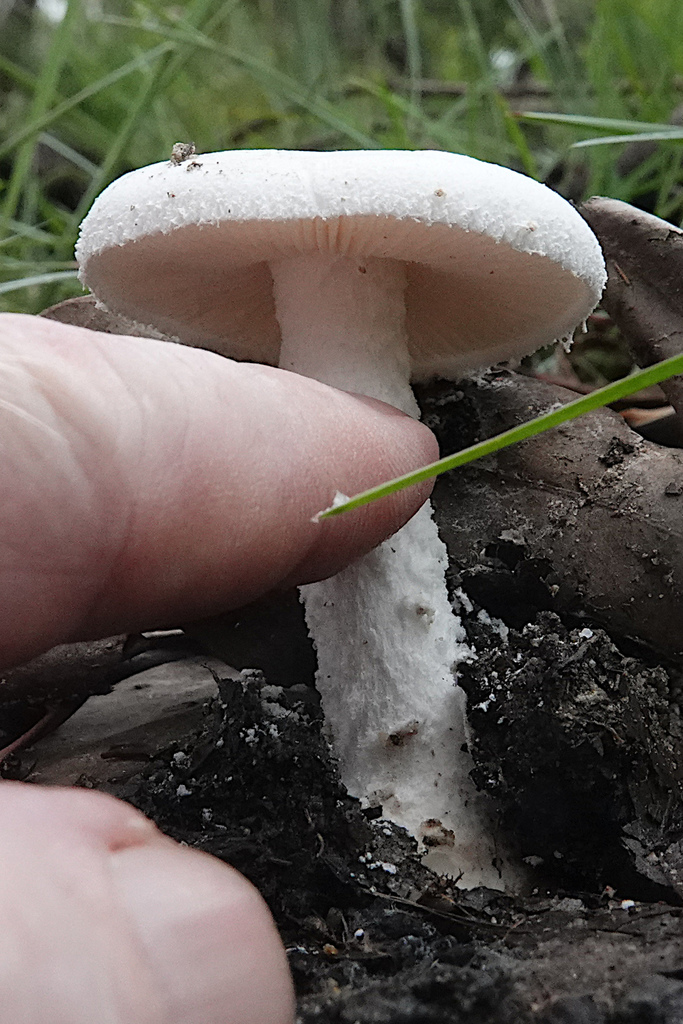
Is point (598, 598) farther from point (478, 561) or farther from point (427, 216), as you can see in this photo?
point (427, 216)

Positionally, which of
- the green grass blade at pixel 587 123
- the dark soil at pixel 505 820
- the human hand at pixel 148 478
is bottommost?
the dark soil at pixel 505 820

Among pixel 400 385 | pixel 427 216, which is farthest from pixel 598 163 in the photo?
pixel 427 216

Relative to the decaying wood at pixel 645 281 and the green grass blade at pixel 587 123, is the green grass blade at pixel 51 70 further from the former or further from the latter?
the decaying wood at pixel 645 281

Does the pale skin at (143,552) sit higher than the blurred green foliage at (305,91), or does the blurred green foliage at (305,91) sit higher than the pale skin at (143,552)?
the blurred green foliage at (305,91)

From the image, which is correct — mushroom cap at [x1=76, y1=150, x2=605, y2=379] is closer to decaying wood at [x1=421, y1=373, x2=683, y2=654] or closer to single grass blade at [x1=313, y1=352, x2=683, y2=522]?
decaying wood at [x1=421, y1=373, x2=683, y2=654]

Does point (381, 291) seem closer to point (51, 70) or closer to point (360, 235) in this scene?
point (360, 235)

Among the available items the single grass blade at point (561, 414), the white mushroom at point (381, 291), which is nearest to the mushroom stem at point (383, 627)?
the white mushroom at point (381, 291)

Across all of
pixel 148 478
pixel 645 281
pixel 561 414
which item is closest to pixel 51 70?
pixel 645 281
